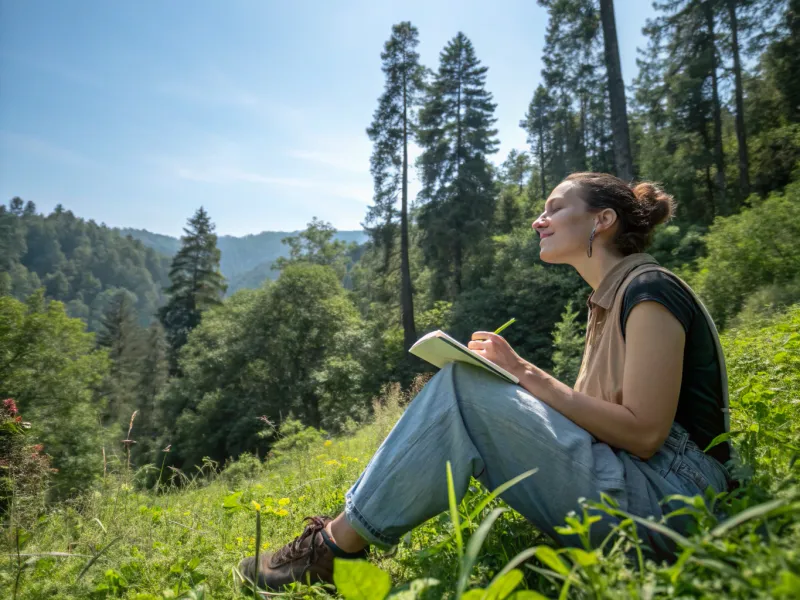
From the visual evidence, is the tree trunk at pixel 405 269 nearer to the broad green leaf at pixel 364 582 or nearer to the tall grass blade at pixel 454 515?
the tall grass blade at pixel 454 515

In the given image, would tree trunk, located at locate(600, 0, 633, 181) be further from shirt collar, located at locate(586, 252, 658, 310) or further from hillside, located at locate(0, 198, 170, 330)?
hillside, located at locate(0, 198, 170, 330)

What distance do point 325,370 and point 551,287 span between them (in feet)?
31.7

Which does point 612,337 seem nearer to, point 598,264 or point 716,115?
point 598,264

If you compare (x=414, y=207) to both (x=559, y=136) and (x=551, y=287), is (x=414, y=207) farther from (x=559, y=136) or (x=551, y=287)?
(x=559, y=136)

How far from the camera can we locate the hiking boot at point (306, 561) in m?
1.52

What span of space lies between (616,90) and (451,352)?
915 centimetres

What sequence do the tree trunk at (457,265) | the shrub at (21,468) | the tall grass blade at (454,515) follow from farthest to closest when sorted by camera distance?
1. the tree trunk at (457,265)
2. the shrub at (21,468)
3. the tall grass blade at (454,515)

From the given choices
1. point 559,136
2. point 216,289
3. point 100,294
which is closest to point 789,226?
point 559,136

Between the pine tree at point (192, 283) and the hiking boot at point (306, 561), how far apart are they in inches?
1274

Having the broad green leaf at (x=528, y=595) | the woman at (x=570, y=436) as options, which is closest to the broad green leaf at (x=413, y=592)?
the broad green leaf at (x=528, y=595)

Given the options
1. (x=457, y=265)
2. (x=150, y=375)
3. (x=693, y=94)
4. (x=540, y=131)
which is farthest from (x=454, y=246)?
(x=150, y=375)

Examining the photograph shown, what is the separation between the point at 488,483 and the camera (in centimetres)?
145

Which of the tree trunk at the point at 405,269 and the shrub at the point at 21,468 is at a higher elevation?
the tree trunk at the point at 405,269

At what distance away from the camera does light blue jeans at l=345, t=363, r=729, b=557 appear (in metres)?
1.26
